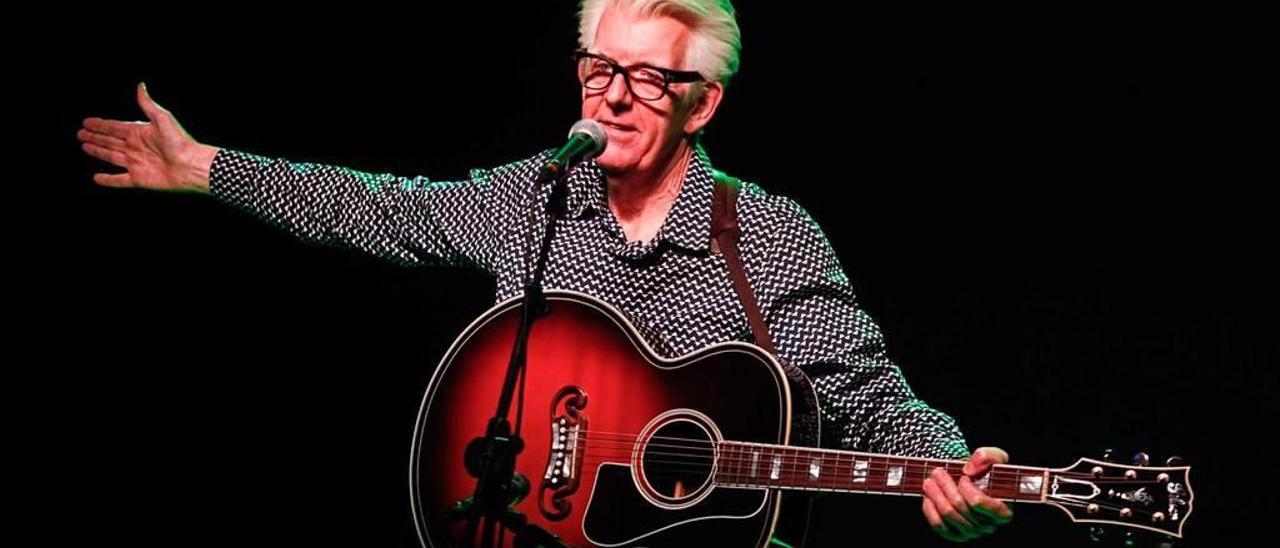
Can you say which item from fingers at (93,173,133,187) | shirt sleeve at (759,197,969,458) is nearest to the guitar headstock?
shirt sleeve at (759,197,969,458)

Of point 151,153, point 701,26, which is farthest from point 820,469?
point 151,153

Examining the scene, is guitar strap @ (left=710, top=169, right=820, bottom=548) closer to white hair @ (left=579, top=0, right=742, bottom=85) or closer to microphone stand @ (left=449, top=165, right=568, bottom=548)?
white hair @ (left=579, top=0, right=742, bottom=85)

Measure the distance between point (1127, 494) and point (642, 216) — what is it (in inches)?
53.0

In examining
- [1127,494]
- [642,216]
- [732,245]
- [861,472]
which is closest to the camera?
[1127,494]

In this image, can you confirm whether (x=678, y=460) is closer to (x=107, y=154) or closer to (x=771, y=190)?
(x=771, y=190)

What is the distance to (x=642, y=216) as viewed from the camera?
122 inches

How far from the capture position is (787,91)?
3.76 meters

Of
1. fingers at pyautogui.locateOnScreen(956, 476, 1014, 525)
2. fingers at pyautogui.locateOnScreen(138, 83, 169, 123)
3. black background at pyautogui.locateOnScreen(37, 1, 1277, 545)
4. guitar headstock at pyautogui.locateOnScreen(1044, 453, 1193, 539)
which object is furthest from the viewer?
black background at pyautogui.locateOnScreen(37, 1, 1277, 545)

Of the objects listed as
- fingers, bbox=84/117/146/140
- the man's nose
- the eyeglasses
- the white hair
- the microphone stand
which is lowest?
the microphone stand

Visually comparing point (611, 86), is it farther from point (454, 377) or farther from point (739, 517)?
point (739, 517)

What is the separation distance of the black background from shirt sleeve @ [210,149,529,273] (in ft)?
1.64

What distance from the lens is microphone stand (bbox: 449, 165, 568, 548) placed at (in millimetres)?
2398

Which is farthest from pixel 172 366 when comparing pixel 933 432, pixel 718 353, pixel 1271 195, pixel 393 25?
pixel 1271 195

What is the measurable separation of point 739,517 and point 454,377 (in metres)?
0.73
